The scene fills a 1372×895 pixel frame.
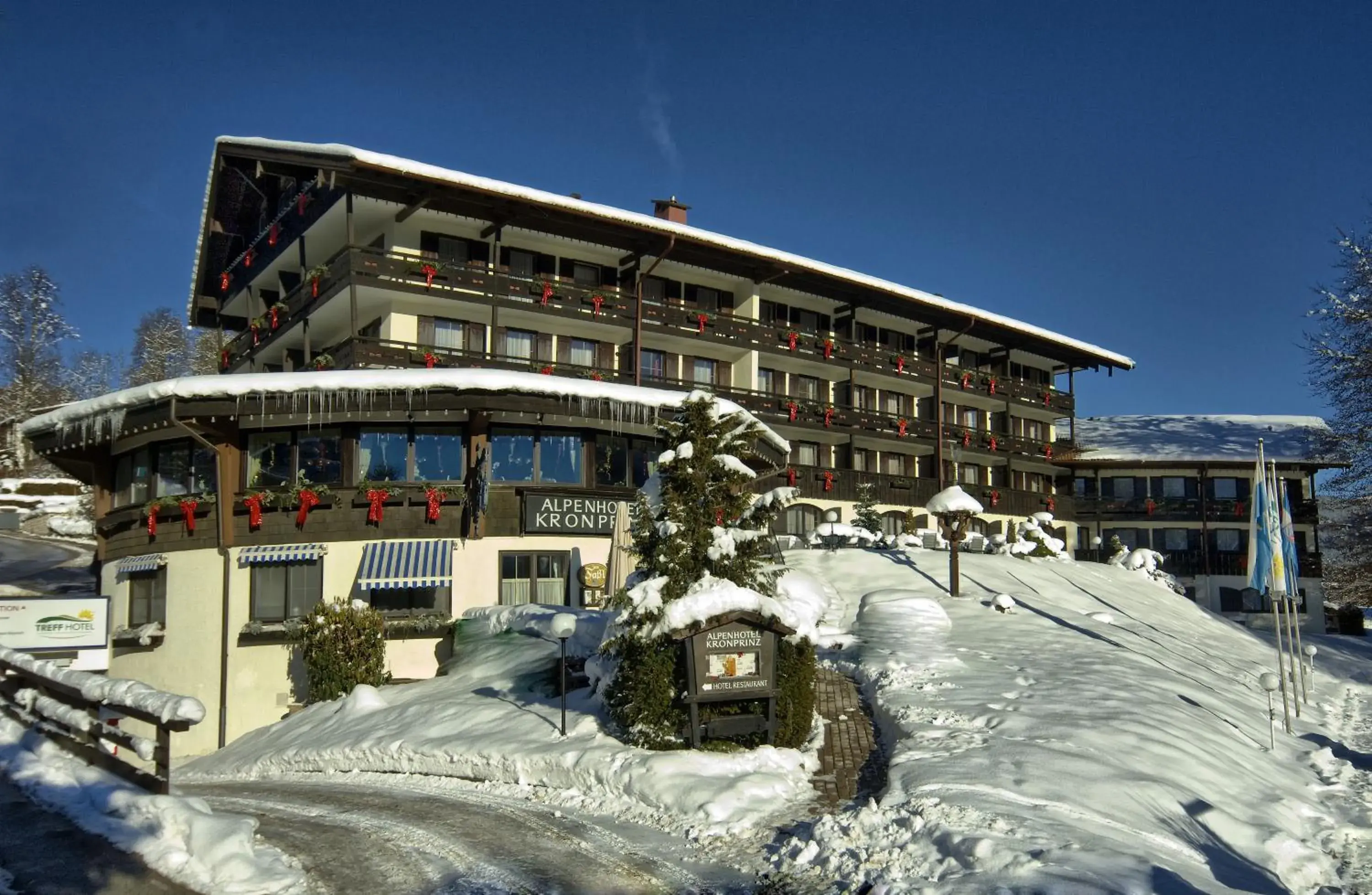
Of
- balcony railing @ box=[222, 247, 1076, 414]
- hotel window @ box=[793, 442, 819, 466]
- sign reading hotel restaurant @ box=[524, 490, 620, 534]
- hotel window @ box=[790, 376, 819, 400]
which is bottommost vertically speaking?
sign reading hotel restaurant @ box=[524, 490, 620, 534]

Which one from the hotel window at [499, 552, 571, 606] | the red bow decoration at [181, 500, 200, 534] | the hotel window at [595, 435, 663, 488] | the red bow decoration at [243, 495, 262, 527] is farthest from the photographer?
the hotel window at [595, 435, 663, 488]

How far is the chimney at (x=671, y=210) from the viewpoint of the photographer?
4200 centimetres

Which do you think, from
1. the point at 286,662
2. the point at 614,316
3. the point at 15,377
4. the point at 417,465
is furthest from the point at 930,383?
the point at 15,377

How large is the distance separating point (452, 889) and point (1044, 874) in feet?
17.2

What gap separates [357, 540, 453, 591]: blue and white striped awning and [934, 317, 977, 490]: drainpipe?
2718 cm

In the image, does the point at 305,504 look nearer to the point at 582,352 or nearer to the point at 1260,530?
the point at 582,352

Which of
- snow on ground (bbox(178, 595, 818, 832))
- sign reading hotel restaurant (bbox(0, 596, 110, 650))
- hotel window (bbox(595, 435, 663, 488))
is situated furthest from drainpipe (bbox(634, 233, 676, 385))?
sign reading hotel restaurant (bbox(0, 596, 110, 650))

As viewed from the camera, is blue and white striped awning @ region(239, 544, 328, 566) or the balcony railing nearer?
blue and white striped awning @ region(239, 544, 328, 566)

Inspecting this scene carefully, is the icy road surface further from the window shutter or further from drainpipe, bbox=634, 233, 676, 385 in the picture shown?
drainpipe, bbox=634, 233, 676, 385

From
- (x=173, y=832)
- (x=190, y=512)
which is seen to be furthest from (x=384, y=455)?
(x=173, y=832)

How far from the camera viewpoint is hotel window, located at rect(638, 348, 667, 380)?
37438 mm

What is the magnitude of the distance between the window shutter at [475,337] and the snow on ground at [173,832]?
2181 cm

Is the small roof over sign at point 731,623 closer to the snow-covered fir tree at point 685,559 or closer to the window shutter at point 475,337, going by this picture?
the snow-covered fir tree at point 685,559

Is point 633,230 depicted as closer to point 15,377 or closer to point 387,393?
point 387,393
